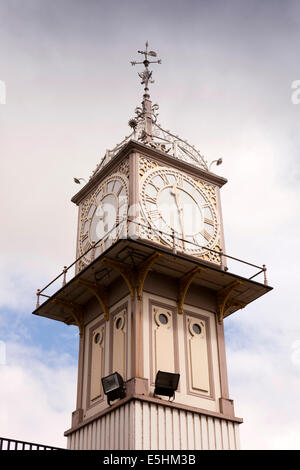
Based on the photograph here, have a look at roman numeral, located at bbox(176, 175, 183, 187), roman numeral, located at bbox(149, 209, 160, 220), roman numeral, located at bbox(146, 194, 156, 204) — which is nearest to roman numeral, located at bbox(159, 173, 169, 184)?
roman numeral, located at bbox(176, 175, 183, 187)

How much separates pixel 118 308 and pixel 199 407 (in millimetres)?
4724

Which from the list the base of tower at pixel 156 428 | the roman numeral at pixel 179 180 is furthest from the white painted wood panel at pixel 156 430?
the roman numeral at pixel 179 180

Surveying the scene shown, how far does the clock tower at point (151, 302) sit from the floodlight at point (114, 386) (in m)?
0.06

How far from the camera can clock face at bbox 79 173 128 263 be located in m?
29.7

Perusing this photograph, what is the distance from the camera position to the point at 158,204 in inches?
1182

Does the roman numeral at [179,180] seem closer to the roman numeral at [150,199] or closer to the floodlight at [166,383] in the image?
the roman numeral at [150,199]

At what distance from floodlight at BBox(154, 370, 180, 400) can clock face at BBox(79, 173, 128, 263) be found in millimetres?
5686

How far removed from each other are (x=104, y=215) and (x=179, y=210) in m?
3.04

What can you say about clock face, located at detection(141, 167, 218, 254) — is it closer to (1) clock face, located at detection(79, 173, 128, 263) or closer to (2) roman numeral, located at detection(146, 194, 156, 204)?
(2) roman numeral, located at detection(146, 194, 156, 204)

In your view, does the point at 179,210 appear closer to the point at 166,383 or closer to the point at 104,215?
the point at 104,215

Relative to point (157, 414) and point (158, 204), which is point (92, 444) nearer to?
point (157, 414)

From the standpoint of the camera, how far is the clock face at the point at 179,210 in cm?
2952

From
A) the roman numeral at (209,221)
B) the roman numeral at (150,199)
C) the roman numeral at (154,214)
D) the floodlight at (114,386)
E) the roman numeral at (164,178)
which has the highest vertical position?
the roman numeral at (164,178)
